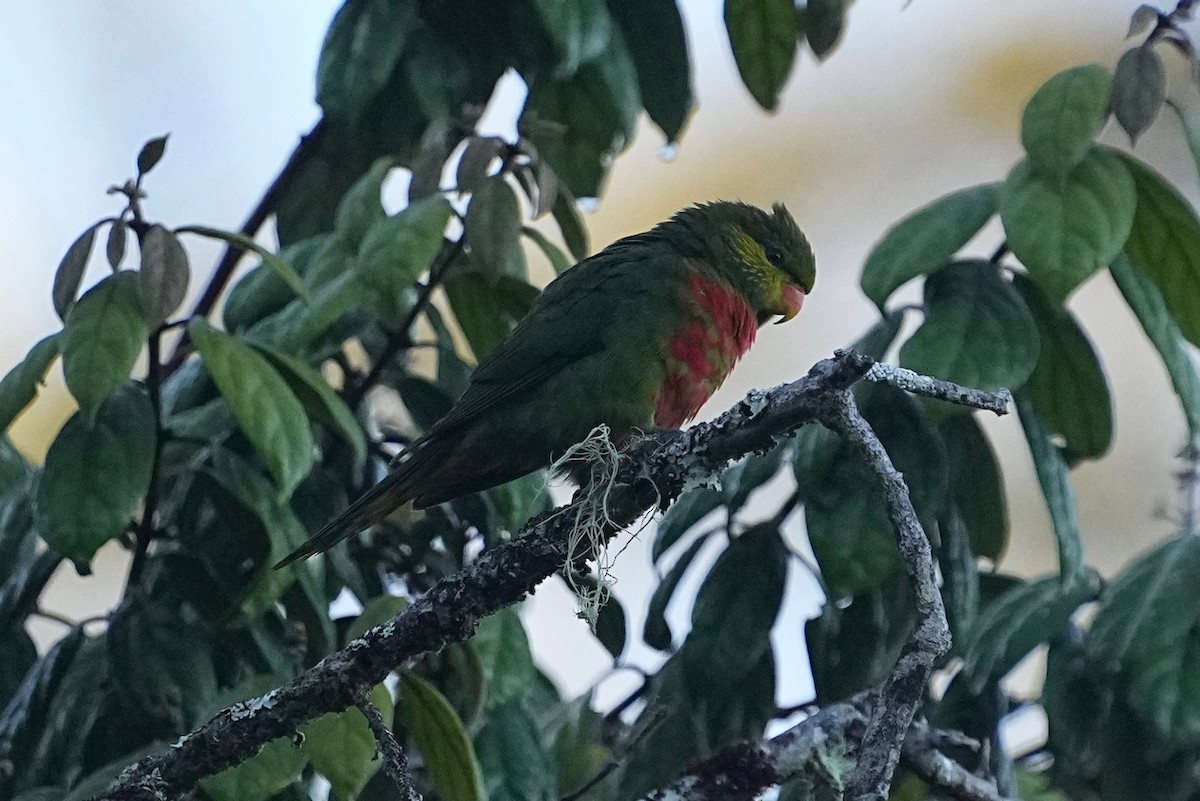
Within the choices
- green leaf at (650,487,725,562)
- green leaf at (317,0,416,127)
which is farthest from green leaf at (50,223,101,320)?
green leaf at (650,487,725,562)

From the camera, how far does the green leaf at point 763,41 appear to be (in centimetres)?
190

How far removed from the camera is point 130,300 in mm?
1474

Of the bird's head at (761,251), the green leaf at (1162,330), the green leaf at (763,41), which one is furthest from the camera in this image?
the bird's head at (761,251)

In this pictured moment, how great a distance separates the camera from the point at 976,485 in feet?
5.82

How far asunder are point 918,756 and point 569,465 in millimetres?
541

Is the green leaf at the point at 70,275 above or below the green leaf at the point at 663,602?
above

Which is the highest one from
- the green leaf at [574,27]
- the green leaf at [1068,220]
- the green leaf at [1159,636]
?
the green leaf at [574,27]

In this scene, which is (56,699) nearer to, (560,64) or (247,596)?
(247,596)

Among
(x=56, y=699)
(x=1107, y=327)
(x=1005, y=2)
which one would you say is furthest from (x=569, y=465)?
(x=1005, y=2)

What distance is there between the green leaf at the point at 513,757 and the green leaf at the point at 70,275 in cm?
71

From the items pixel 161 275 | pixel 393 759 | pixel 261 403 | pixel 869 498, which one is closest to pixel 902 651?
A: pixel 393 759

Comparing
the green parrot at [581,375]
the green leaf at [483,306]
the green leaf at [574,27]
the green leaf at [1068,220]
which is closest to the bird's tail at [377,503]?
the green parrot at [581,375]

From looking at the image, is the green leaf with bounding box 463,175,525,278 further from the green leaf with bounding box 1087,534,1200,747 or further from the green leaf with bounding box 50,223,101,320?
the green leaf with bounding box 1087,534,1200,747

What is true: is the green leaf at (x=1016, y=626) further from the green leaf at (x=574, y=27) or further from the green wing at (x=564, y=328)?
the green leaf at (x=574, y=27)
